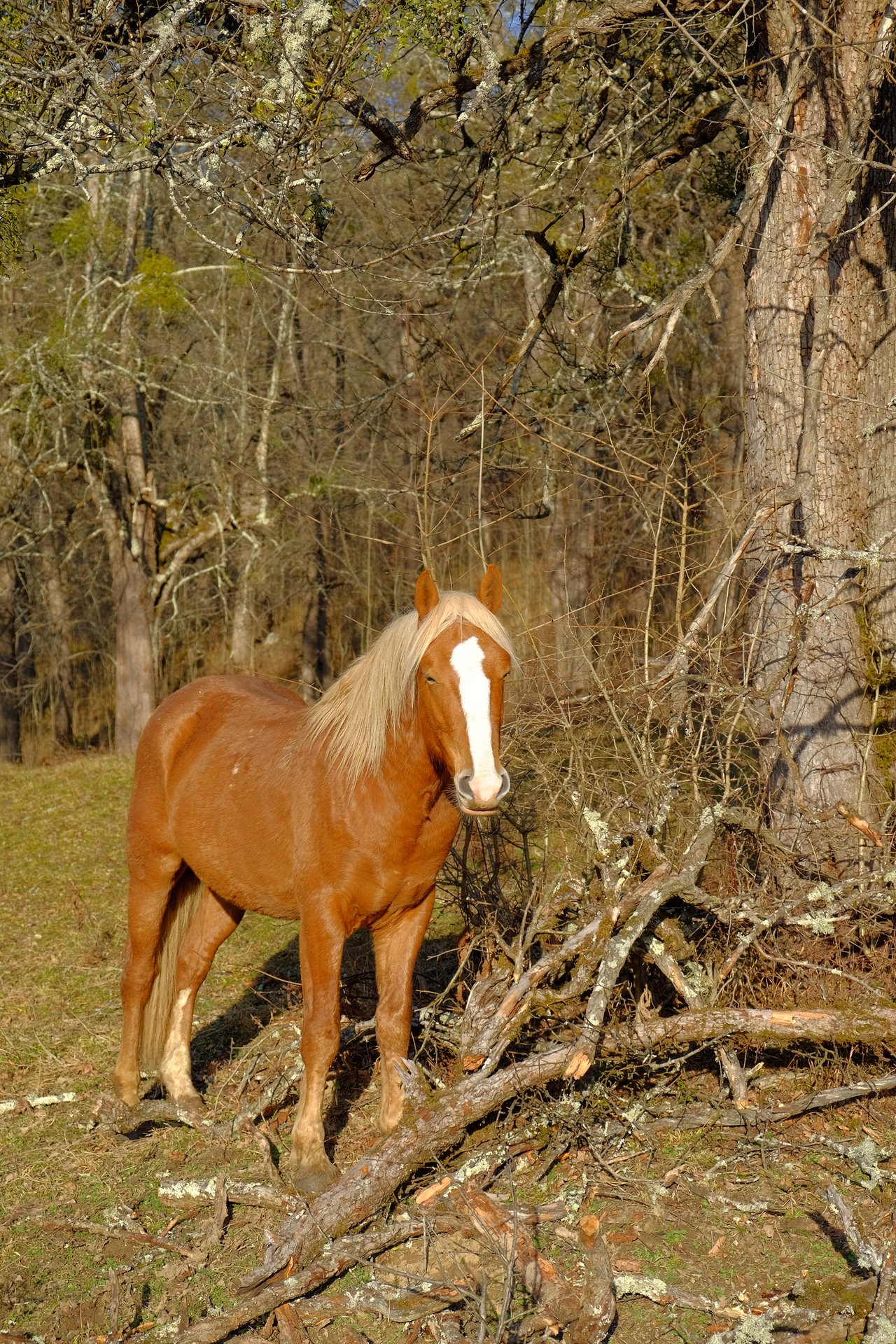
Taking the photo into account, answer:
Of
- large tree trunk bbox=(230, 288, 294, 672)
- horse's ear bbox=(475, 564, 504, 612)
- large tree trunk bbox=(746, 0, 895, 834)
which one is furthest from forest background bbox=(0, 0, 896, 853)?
large tree trunk bbox=(230, 288, 294, 672)

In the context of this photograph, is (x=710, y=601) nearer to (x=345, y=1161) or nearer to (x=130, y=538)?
(x=345, y=1161)

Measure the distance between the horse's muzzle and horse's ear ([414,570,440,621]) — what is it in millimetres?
656

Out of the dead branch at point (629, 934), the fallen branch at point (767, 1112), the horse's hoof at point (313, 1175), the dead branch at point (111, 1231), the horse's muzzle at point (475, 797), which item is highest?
the horse's muzzle at point (475, 797)

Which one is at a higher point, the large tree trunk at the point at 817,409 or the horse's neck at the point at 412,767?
the large tree trunk at the point at 817,409

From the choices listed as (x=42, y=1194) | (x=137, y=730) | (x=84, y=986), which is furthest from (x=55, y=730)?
(x=42, y=1194)

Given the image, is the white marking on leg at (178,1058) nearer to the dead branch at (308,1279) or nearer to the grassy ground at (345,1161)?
the grassy ground at (345,1161)

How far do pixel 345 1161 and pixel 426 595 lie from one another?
2.28 metres

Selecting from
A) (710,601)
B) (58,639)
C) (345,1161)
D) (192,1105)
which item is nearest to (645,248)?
(710,601)

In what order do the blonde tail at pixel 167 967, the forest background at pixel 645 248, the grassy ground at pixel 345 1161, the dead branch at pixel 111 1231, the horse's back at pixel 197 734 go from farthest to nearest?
the blonde tail at pixel 167 967 < the horse's back at pixel 197 734 < the forest background at pixel 645 248 < the dead branch at pixel 111 1231 < the grassy ground at pixel 345 1161

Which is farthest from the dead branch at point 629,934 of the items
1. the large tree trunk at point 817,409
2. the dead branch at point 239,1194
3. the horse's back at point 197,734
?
the horse's back at point 197,734

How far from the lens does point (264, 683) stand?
5703 millimetres

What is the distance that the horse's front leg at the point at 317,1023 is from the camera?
414cm

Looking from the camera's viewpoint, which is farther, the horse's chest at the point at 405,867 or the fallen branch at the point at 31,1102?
the fallen branch at the point at 31,1102

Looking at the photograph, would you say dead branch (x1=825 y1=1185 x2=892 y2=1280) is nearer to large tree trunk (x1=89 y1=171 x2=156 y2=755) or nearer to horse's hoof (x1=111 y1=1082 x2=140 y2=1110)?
horse's hoof (x1=111 y1=1082 x2=140 y2=1110)
